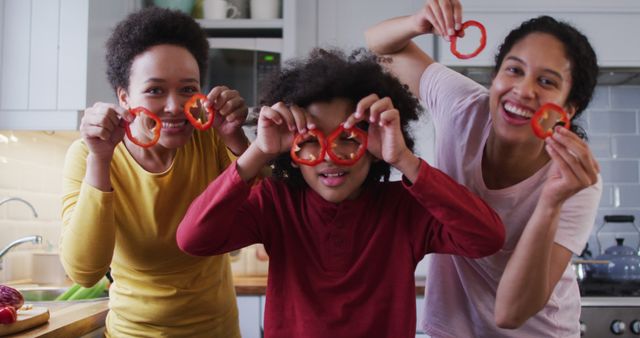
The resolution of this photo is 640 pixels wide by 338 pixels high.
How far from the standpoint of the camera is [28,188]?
2486 millimetres

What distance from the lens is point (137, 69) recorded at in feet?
3.85

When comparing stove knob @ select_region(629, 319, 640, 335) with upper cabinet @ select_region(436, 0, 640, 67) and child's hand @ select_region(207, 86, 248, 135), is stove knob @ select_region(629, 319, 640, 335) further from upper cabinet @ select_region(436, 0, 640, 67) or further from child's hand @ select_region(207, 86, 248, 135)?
child's hand @ select_region(207, 86, 248, 135)

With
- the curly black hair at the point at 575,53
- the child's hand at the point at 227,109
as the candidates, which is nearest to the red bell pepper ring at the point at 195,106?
the child's hand at the point at 227,109

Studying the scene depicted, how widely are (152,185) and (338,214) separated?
0.38 m

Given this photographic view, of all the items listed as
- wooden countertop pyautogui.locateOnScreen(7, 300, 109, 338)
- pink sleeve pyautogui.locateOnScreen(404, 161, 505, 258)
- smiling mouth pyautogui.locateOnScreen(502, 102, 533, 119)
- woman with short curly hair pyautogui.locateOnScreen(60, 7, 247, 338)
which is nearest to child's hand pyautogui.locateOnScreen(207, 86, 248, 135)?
woman with short curly hair pyautogui.locateOnScreen(60, 7, 247, 338)

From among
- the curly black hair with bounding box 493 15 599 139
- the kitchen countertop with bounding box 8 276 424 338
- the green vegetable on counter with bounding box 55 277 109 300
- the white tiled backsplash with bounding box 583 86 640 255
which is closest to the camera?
the curly black hair with bounding box 493 15 599 139

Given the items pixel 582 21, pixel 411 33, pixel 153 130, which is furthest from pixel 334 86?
pixel 582 21

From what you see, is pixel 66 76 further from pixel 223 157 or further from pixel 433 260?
pixel 433 260

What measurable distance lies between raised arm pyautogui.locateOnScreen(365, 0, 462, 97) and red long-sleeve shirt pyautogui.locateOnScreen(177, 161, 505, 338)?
288 millimetres

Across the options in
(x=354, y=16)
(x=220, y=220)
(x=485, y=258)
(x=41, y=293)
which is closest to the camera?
(x=220, y=220)

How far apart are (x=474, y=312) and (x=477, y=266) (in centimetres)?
9

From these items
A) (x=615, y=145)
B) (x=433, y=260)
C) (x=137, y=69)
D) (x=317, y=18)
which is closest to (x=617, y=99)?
(x=615, y=145)

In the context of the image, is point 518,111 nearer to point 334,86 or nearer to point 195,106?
point 334,86

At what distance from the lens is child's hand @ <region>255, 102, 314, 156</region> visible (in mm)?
1013
